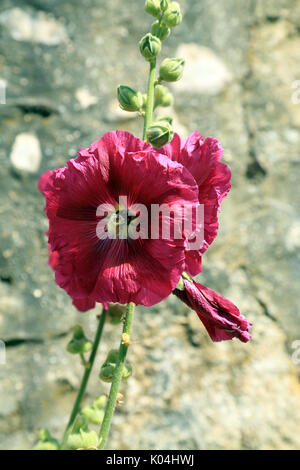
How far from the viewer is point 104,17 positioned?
55.0 inches

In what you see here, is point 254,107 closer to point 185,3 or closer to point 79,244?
point 185,3

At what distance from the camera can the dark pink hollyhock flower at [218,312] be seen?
0.64 m

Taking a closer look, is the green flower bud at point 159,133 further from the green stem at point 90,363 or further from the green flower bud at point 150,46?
the green stem at point 90,363

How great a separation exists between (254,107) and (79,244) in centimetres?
98

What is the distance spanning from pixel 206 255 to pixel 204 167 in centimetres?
73

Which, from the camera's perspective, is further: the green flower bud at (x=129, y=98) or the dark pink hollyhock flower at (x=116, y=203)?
the green flower bud at (x=129, y=98)

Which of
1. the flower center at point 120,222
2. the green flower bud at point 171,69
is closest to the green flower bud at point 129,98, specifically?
the green flower bud at point 171,69

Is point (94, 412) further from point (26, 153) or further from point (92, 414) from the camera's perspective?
point (26, 153)

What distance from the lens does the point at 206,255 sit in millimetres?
1380

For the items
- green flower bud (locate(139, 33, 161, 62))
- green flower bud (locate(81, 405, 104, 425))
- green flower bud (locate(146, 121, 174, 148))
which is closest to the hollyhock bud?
green flower bud (locate(81, 405, 104, 425))

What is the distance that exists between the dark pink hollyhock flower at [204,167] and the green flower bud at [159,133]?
0.03 ft

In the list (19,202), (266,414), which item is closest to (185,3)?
(19,202)

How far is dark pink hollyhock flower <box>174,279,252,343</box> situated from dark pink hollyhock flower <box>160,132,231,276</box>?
1.1 inches

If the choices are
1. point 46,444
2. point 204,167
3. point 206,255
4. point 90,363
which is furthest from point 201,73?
point 46,444
